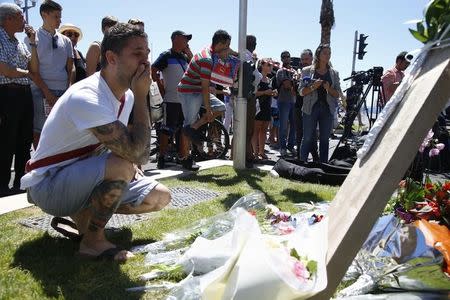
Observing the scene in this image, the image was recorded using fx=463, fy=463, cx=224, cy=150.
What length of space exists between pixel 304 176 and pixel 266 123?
2.37 m

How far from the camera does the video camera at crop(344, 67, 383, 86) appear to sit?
26.6ft

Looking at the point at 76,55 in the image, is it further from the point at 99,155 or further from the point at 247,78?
the point at 99,155

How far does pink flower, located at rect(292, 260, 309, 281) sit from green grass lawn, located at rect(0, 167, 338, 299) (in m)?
0.91

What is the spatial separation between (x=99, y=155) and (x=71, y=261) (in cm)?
63

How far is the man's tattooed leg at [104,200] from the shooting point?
268 centimetres

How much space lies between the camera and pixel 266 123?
7.88 metres

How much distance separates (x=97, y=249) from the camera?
2748mm

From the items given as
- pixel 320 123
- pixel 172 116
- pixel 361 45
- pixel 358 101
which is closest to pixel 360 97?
pixel 358 101

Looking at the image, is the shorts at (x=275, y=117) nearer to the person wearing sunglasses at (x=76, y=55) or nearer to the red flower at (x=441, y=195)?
the person wearing sunglasses at (x=76, y=55)

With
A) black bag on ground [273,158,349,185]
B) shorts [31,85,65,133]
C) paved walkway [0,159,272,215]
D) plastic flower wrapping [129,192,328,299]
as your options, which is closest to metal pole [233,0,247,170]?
paved walkway [0,159,272,215]

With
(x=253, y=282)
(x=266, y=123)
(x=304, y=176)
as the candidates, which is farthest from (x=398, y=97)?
(x=266, y=123)

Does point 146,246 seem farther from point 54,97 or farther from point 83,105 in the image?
point 54,97

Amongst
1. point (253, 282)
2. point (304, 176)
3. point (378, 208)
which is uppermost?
point (378, 208)

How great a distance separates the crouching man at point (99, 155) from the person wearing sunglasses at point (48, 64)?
2.43 meters
